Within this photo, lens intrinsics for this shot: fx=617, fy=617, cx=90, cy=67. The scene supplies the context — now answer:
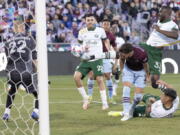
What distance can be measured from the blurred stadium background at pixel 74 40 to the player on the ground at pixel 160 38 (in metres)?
1.16

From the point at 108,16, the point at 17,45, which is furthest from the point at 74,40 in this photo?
the point at 17,45

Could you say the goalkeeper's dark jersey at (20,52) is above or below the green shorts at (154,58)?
above

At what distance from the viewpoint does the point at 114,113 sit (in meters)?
11.7

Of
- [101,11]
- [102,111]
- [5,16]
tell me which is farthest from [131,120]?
[101,11]

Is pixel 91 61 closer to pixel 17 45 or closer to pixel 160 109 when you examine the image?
pixel 160 109

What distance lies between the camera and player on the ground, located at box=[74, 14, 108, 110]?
1306 centimetres

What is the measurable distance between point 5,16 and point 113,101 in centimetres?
388

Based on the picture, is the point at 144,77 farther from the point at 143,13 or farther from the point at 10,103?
the point at 143,13

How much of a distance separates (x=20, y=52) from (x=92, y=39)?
3032 millimetres

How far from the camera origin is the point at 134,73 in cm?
1132

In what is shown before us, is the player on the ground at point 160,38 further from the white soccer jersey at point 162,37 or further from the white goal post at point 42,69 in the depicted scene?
the white goal post at point 42,69

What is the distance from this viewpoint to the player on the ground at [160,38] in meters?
12.3

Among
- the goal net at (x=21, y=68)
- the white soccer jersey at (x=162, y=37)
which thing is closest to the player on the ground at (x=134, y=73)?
the white soccer jersey at (x=162, y=37)

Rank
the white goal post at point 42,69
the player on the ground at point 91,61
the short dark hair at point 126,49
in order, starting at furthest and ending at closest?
1. the player on the ground at point 91,61
2. the short dark hair at point 126,49
3. the white goal post at point 42,69
